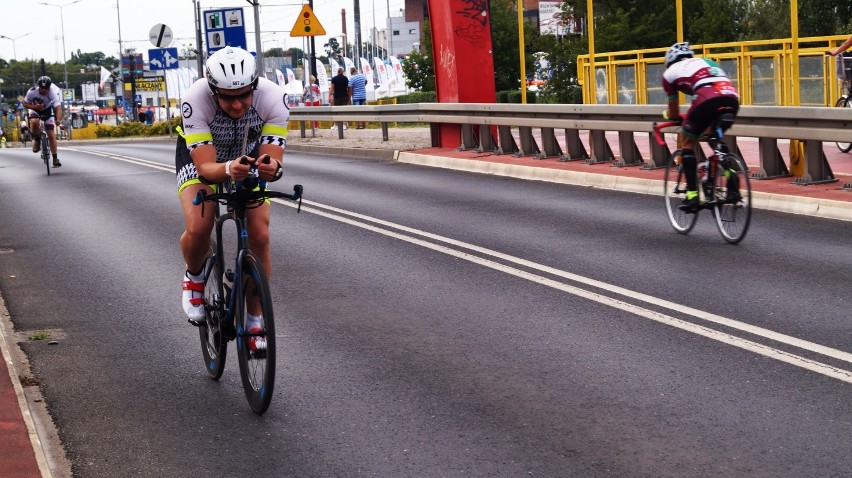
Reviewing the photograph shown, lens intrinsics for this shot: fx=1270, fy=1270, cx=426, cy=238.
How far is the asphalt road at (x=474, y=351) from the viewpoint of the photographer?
543 centimetres

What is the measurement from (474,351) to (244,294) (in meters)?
1.76

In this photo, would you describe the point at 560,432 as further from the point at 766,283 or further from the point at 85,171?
the point at 85,171

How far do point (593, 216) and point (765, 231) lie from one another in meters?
2.21

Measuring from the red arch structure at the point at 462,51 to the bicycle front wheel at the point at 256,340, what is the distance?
18372 millimetres

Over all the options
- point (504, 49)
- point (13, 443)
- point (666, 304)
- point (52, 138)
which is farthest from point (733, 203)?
point (504, 49)

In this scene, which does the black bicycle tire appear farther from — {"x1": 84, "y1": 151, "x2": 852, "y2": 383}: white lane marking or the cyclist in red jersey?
the cyclist in red jersey

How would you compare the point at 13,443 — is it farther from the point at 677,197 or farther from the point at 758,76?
the point at 758,76

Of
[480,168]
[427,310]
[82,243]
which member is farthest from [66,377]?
[480,168]

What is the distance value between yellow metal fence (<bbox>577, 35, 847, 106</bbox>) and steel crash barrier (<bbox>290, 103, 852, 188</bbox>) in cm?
214

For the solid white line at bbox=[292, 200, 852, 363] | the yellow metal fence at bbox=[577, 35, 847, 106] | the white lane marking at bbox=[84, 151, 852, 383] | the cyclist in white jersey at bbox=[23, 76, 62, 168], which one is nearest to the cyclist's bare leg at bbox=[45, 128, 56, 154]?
the cyclist in white jersey at bbox=[23, 76, 62, 168]

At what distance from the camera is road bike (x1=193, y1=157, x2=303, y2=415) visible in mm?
5859

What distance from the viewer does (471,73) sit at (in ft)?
80.5

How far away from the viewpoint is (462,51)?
2431 centimetres

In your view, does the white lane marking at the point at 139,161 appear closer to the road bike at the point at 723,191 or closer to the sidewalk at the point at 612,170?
the sidewalk at the point at 612,170
